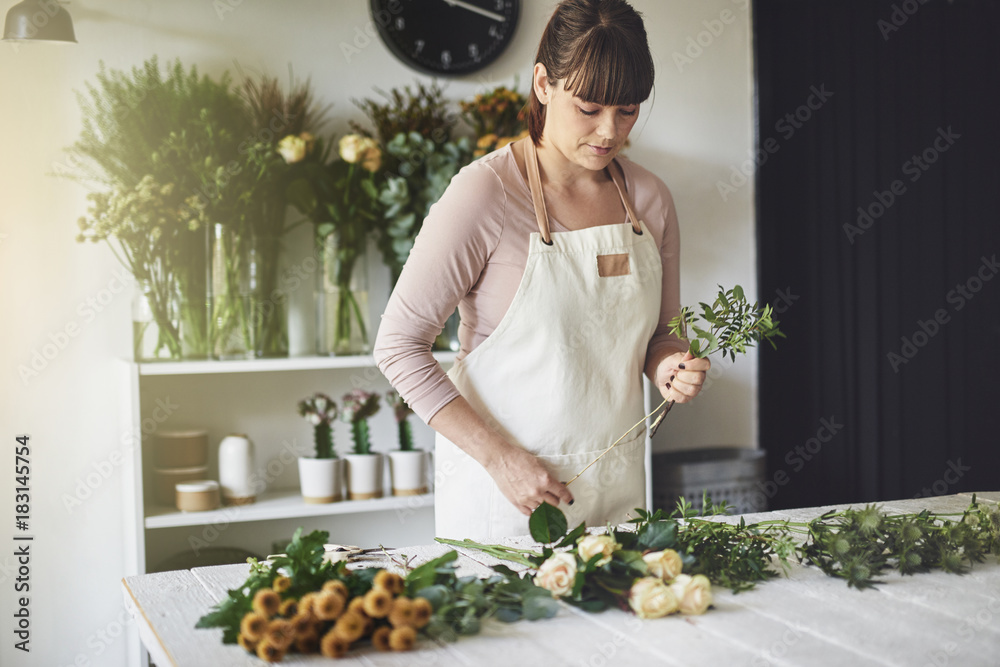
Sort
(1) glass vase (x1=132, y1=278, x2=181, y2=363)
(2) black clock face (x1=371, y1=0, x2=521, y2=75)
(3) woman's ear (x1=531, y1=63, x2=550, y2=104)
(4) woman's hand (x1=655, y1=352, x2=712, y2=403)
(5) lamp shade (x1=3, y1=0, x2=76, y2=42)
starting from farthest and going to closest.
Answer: (2) black clock face (x1=371, y1=0, x2=521, y2=75), (1) glass vase (x1=132, y1=278, x2=181, y2=363), (5) lamp shade (x1=3, y1=0, x2=76, y2=42), (3) woman's ear (x1=531, y1=63, x2=550, y2=104), (4) woman's hand (x1=655, y1=352, x2=712, y2=403)

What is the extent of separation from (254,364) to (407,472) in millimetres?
546

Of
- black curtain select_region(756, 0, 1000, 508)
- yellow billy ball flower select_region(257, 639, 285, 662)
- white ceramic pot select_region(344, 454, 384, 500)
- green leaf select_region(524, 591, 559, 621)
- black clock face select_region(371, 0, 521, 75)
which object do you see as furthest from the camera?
black curtain select_region(756, 0, 1000, 508)

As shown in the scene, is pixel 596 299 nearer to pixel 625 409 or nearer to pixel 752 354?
pixel 625 409

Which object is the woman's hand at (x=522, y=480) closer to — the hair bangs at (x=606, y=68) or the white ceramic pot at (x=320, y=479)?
the hair bangs at (x=606, y=68)

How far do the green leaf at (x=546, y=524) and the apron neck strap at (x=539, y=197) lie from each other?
60cm

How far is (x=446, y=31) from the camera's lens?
2.89 m

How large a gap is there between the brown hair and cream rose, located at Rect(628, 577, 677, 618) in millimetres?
871

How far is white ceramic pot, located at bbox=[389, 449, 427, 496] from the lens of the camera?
2652mm

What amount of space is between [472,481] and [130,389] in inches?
45.4

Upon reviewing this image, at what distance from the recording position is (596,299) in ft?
5.55

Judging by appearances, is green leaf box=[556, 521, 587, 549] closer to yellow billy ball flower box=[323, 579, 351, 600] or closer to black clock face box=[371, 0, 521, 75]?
yellow billy ball flower box=[323, 579, 351, 600]

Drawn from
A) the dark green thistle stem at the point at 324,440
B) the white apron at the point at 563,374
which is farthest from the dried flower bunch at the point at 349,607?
the dark green thistle stem at the point at 324,440

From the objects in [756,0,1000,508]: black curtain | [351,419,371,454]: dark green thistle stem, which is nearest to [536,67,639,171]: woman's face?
[351,419,371,454]: dark green thistle stem

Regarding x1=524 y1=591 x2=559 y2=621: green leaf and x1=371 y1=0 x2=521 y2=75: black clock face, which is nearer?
x1=524 y1=591 x2=559 y2=621: green leaf
